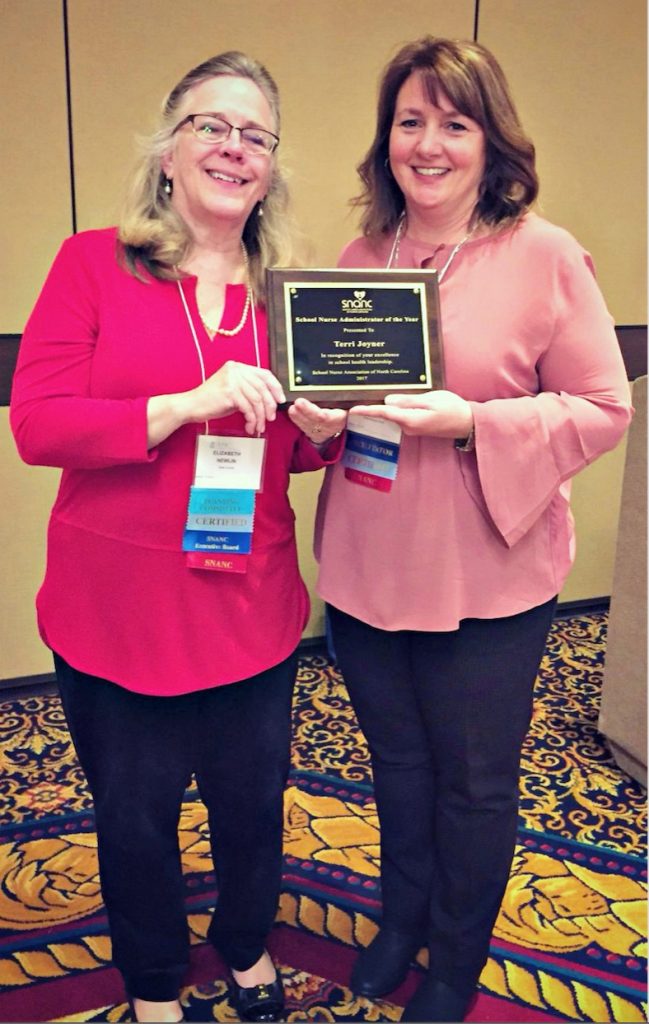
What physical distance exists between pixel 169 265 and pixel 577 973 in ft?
5.47

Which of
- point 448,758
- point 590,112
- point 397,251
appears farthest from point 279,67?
point 448,758

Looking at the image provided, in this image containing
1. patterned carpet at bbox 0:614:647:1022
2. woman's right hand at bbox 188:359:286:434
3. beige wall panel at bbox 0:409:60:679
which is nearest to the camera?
woman's right hand at bbox 188:359:286:434

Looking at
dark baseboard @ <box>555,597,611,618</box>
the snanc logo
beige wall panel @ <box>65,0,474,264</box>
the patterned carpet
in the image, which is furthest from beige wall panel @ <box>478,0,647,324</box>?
the snanc logo

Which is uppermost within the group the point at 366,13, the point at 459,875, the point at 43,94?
the point at 366,13

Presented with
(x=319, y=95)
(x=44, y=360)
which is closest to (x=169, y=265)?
(x=44, y=360)

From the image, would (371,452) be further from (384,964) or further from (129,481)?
(384,964)

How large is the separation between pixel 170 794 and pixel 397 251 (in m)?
1.06

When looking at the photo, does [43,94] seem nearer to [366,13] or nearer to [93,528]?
[366,13]

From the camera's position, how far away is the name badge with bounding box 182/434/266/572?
55.1 inches

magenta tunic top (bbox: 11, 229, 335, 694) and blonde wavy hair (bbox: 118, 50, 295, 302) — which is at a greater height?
blonde wavy hair (bbox: 118, 50, 295, 302)

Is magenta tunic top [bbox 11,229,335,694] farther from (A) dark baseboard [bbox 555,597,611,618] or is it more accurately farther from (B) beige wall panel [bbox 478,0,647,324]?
(A) dark baseboard [bbox 555,597,611,618]

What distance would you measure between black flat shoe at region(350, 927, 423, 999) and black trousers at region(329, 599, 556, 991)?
0.03 meters

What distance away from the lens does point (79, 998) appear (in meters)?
1.78

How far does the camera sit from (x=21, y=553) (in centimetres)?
309
